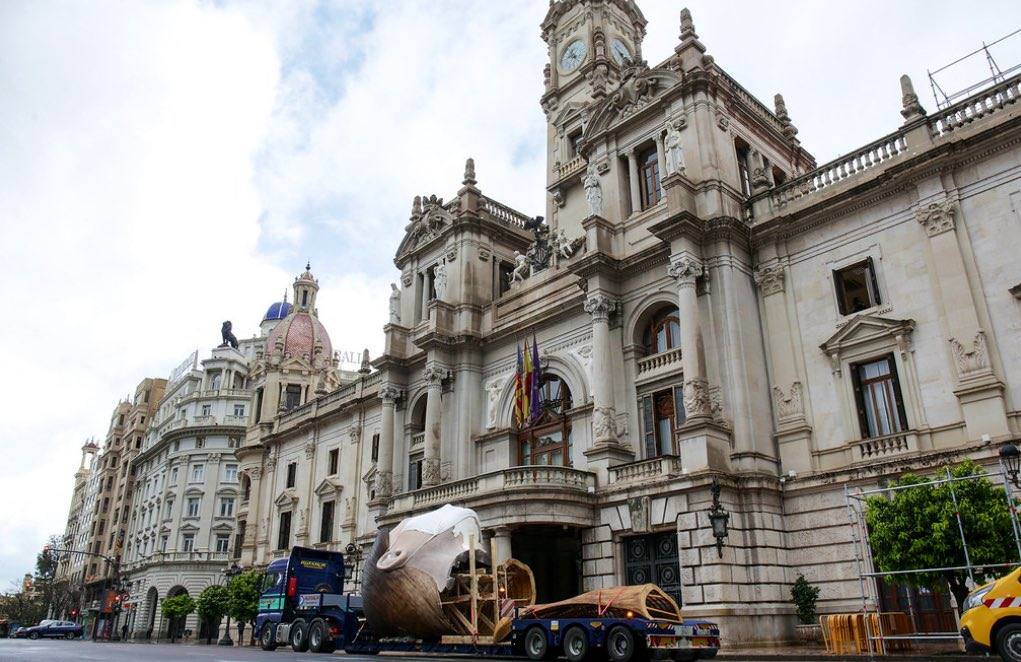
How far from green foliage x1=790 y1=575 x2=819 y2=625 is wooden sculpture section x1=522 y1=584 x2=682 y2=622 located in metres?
6.81

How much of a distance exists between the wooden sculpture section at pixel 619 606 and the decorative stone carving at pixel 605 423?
10.2 metres

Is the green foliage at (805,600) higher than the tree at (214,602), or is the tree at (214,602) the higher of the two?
the tree at (214,602)

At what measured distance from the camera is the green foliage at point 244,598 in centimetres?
4100

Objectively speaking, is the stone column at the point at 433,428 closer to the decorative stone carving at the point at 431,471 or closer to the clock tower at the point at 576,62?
the decorative stone carving at the point at 431,471

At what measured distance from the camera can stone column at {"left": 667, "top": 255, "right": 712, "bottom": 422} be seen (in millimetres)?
25309

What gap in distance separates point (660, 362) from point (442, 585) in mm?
12657

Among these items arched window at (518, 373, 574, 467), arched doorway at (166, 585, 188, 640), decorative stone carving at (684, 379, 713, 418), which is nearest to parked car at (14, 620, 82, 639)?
arched doorway at (166, 585, 188, 640)

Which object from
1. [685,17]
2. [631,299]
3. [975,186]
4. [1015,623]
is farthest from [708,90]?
Result: [1015,623]

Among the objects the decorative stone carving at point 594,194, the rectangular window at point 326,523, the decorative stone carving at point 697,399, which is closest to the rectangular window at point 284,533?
the rectangular window at point 326,523

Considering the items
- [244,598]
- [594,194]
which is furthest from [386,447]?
[594,194]

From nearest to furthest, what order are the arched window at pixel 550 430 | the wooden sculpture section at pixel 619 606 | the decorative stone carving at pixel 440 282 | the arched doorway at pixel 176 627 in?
the wooden sculpture section at pixel 619 606, the arched window at pixel 550 430, the decorative stone carving at pixel 440 282, the arched doorway at pixel 176 627

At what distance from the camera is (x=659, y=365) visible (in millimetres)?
28859

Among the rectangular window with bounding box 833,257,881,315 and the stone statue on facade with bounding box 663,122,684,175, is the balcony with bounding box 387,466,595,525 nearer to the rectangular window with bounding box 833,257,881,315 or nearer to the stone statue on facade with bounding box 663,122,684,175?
the rectangular window with bounding box 833,257,881,315

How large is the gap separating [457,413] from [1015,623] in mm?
25856
